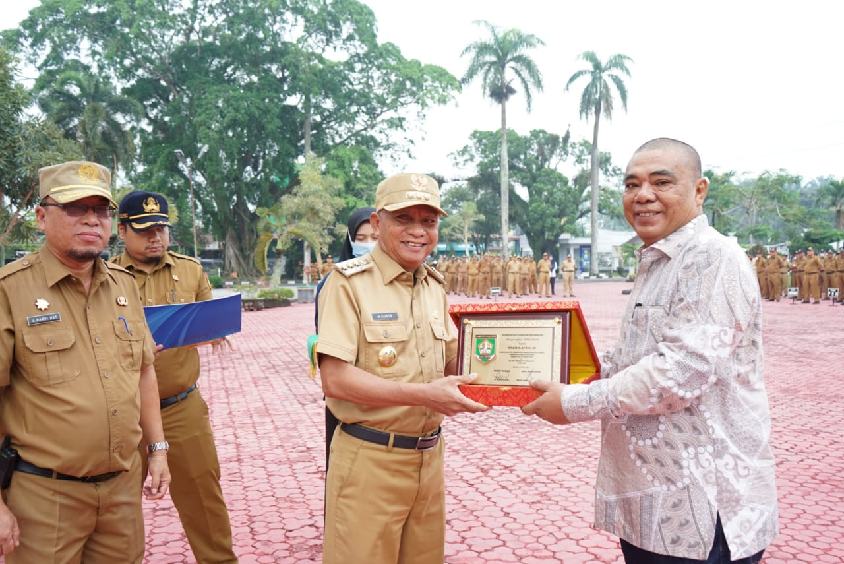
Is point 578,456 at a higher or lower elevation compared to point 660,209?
lower

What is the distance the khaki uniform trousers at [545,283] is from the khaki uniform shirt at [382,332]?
1036 inches

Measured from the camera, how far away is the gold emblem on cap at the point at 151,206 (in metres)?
3.53

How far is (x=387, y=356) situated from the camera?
2197 millimetres

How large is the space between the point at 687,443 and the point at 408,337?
0.96m

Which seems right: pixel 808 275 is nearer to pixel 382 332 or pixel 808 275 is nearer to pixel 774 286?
pixel 774 286

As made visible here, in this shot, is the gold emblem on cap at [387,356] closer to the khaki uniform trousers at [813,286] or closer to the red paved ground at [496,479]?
the red paved ground at [496,479]

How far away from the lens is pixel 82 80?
105ft

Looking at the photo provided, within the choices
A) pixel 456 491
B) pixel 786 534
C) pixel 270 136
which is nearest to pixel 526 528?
pixel 456 491

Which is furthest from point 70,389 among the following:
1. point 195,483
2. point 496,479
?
point 496,479

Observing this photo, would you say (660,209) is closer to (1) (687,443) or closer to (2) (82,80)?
(1) (687,443)

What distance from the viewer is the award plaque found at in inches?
86.2

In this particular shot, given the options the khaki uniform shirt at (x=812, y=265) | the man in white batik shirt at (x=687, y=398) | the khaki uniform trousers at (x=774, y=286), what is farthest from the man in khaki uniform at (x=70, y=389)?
the khaki uniform trousers at (x=774, y=286)

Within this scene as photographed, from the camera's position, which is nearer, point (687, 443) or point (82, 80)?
point (687, 443)

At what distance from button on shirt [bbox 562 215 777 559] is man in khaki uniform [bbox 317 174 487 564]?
21.1 inches
